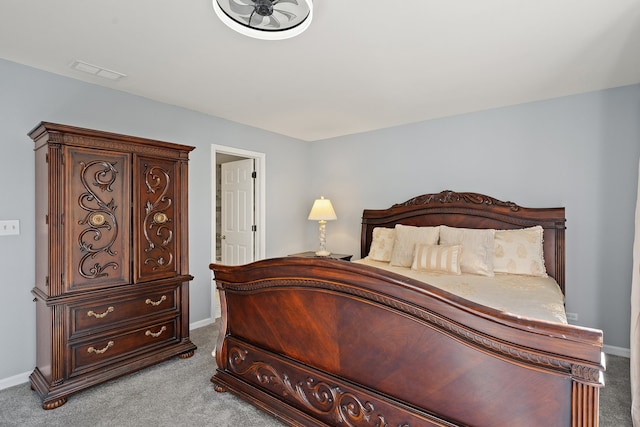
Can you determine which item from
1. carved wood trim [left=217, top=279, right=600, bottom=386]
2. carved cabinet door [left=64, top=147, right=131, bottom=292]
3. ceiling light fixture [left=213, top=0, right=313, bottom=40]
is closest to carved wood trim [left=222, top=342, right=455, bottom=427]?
carved wood trim [left=217, top=279, right=600, bottom=386]

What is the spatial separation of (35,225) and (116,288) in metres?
0.84

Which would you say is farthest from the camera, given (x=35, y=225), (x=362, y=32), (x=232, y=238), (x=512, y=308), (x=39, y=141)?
(x=232, y=238)

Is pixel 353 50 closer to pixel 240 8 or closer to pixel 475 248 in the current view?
pixel 240 8

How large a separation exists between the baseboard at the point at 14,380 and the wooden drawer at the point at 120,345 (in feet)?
2.02

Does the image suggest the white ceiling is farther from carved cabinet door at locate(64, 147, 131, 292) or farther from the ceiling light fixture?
carved cabinet door at locate(64, 147, 131, 292)

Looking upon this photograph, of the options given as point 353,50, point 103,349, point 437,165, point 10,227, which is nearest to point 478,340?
point 353,50

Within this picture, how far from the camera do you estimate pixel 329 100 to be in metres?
3.28

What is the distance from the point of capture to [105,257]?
244 centimetres

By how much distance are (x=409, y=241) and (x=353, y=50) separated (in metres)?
1.97

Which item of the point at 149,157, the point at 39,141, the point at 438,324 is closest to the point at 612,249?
the point at 438,324

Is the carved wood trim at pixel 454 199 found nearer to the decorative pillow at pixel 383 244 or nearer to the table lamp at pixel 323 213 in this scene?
the decorative pillow at pixel 383 244

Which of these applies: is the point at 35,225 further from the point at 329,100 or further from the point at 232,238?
the point at 329,100

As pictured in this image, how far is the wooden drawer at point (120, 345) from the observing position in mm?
2291

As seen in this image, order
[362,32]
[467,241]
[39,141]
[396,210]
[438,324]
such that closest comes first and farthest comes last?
[438,324], [362,32], [39,141], [467,241], [396,210]
